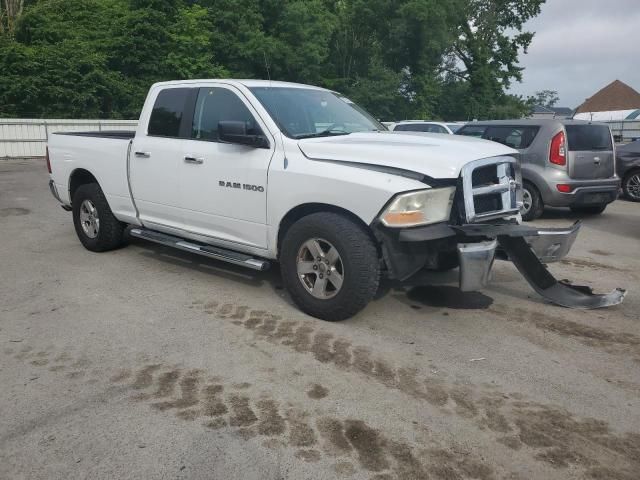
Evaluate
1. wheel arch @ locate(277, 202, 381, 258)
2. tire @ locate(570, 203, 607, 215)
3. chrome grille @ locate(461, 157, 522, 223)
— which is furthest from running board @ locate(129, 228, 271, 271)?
tire @ locate(570, 203, 607, 215)

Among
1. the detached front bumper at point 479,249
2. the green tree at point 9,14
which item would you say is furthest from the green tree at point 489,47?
the detached front bumper at point 479,249

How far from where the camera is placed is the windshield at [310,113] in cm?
502

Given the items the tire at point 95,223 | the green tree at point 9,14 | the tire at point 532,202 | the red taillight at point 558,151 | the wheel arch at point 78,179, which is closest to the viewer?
the tire at point 95,223

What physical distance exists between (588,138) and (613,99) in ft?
253

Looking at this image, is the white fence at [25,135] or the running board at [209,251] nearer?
the running board at [209,251]

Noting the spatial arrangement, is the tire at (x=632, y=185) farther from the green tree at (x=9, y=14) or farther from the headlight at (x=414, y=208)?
the green tree at (x=9, y=14)

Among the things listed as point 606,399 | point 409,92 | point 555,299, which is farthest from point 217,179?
point 409,92

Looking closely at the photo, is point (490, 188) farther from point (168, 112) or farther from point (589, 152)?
point (589, 152)

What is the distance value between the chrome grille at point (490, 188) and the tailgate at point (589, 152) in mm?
4819

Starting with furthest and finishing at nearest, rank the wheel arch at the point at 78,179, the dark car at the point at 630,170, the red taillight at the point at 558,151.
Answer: the dark car at the point at 630,170 → the red taillight at the point at 558,151 → the wheel arch at the point at 78,179

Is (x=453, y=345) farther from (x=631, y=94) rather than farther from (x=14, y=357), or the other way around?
(x=631, y=94)

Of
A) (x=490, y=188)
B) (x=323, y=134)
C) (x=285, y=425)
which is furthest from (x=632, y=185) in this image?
(x=285, y=425)

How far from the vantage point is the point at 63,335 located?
4395 mm

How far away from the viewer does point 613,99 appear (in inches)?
2985
